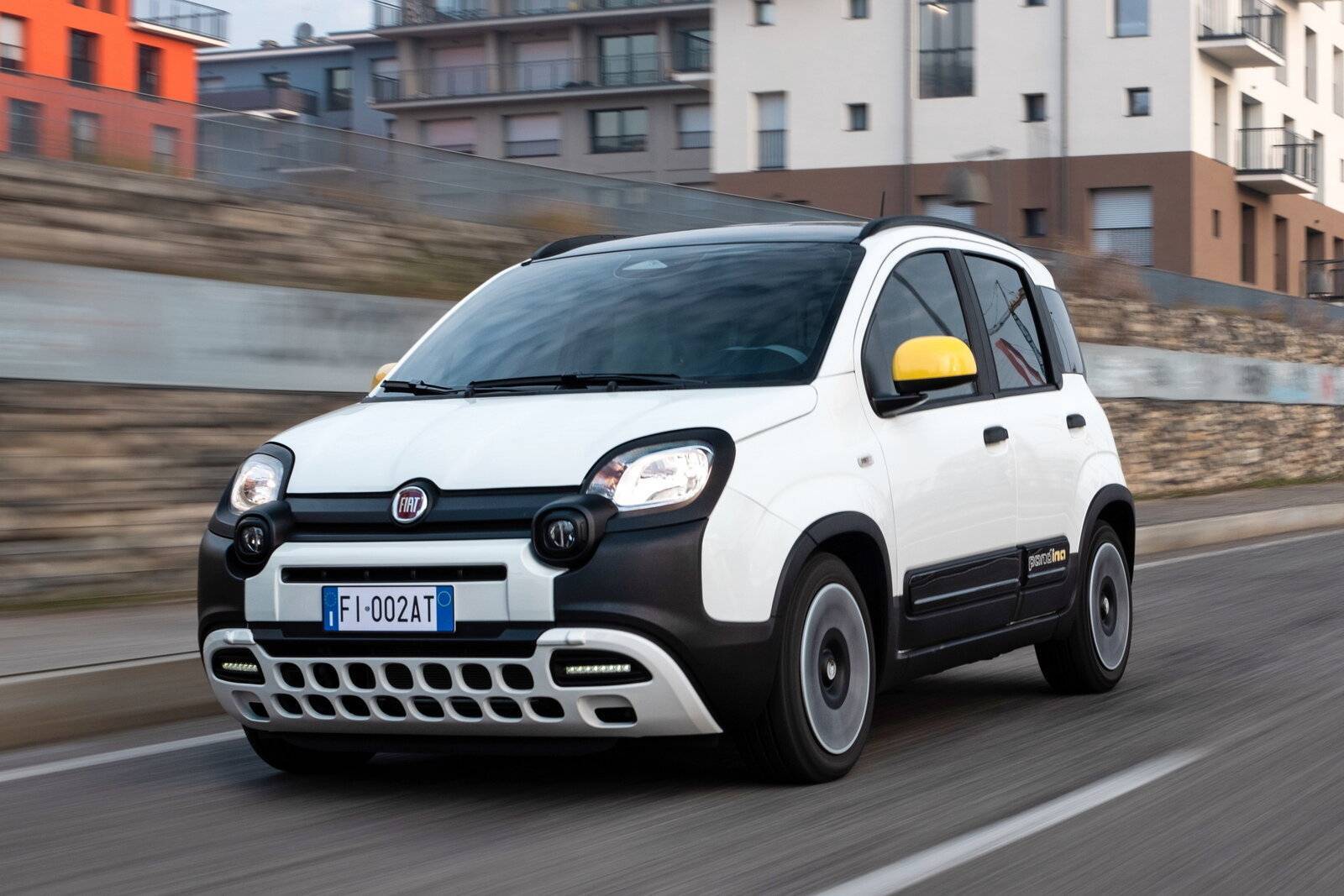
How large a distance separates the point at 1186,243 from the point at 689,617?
4188 cm

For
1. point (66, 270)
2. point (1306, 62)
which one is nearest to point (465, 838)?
point (66, 270)

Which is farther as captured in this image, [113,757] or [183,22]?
[183,22]

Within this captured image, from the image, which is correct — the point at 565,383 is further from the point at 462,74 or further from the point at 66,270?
the point at 462,74

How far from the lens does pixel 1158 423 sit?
25578 mm

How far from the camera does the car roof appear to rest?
6453mm

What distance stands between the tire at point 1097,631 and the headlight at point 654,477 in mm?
2725

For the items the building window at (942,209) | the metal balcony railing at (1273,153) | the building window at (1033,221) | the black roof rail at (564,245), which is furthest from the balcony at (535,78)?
the black roof rail at (564,245)

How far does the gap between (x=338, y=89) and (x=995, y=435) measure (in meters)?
79.3

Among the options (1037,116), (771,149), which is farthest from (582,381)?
(771,149)

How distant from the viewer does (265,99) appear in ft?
276

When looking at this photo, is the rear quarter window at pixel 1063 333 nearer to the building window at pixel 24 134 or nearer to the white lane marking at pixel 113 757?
the white lane marking at pixel 113 757

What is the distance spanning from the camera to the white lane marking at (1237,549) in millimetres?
15117

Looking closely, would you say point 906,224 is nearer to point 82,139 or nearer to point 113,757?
point 113,757

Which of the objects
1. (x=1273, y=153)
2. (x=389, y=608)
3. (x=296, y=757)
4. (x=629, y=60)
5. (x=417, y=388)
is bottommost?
(x=296, y=757)
